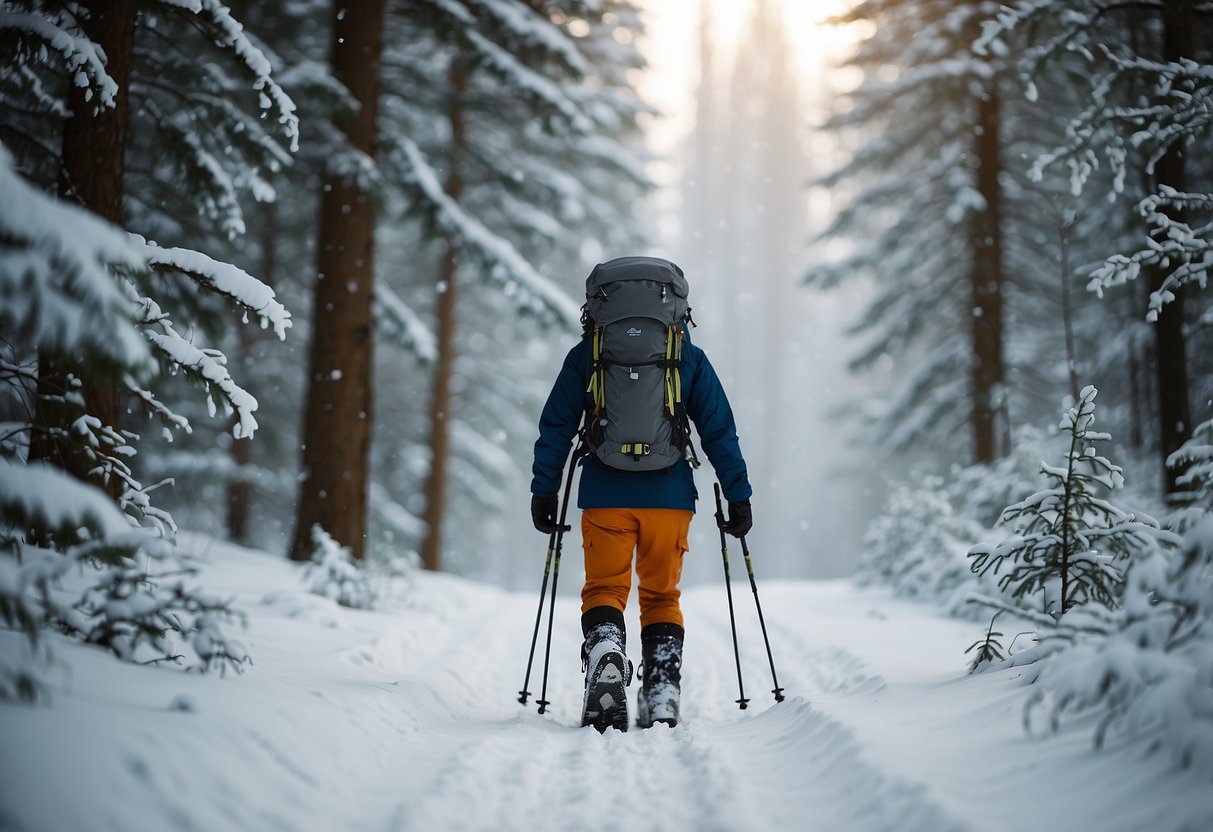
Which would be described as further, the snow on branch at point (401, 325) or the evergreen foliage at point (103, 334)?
the snow on branch at point (401, 325)

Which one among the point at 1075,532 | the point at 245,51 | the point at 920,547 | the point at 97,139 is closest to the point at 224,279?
the point at 97,139

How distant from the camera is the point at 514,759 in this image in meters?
3.18

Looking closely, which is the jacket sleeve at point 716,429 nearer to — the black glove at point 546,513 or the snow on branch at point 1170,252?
the black glove at point 546,513

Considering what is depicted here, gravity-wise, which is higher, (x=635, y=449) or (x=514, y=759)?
(x=635, y=449)

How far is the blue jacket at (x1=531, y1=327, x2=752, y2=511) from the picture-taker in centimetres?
415

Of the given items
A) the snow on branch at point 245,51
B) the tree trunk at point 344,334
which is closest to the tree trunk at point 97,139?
the snow on branch at point 245,51

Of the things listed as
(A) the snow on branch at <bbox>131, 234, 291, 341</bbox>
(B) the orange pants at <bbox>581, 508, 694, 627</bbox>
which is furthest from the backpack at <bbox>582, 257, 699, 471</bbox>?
(A) the snow on branch at <bbox>131, 234, 291, 341</bbox>

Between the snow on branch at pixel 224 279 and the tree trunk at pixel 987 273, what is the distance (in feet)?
34.5

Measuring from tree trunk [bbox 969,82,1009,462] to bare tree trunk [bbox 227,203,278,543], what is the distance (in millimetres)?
11561

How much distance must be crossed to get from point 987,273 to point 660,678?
982cm

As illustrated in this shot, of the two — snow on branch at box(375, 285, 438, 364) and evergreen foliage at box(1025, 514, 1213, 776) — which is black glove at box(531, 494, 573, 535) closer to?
evergreen foliage at box(1025, 514, 1213, 776)

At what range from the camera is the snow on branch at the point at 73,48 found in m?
3.82

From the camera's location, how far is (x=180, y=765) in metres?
2.22

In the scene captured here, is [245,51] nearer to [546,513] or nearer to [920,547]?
[546,513]
